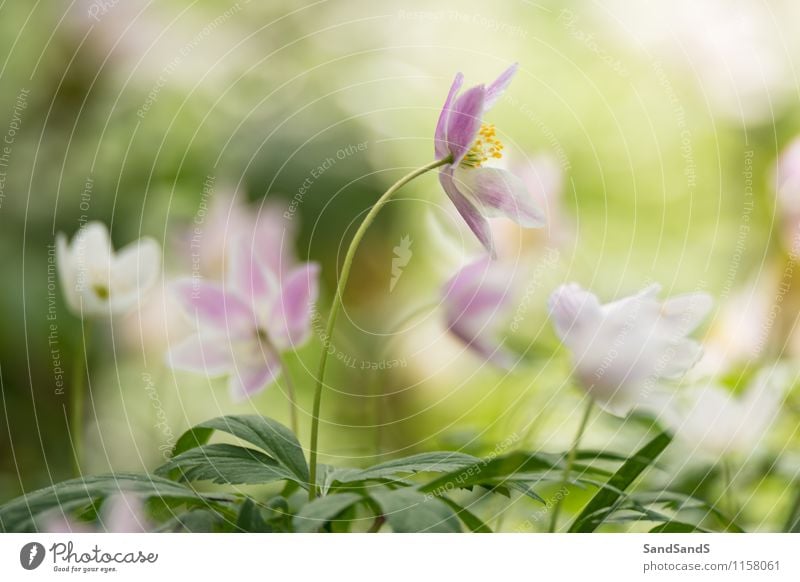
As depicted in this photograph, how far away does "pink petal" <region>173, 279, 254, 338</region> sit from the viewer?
1.31ft

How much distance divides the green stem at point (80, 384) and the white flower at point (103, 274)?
0.04 metres

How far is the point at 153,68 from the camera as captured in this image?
1.66ft

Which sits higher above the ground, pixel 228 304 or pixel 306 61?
pixel 306 61

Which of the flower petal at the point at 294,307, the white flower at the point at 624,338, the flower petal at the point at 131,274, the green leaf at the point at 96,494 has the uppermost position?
the flower petal at the point at 131,274

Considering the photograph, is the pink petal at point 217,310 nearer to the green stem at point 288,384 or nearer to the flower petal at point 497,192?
the green stem at point 288,384

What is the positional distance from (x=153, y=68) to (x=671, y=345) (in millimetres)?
346

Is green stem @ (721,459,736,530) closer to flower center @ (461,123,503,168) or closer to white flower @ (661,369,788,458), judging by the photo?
white flower @ (661,369,788,458)

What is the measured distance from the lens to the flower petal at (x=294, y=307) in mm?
401

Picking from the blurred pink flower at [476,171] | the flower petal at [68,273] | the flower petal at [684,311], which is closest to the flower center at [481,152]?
the blurred pink flower at [476,171]

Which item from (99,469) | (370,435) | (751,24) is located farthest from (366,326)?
(751,24)

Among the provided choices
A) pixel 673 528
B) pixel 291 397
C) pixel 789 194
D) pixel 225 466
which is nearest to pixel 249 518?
pixel 225 466

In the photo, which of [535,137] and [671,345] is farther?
[535,137]

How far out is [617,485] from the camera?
370 mm
